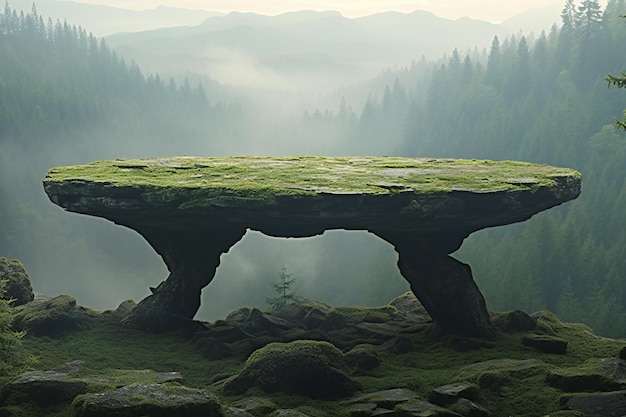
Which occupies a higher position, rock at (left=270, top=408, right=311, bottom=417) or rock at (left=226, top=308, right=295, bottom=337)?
rock at (left=270, top=408, right=311, bottom=417)

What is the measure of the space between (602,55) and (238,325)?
86062mm

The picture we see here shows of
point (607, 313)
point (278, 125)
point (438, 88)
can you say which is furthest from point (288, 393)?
point (278, 125)

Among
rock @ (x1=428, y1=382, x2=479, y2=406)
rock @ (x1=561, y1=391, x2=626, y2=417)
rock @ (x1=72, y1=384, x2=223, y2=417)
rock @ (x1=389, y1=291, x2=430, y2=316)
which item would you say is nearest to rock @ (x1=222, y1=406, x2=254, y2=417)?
rock @ (x1=72, y1=384, x2=223, y2=417)

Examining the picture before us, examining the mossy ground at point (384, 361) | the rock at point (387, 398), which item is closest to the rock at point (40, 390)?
the mossy ground at point (384, 361)

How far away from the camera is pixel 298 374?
16172 mm

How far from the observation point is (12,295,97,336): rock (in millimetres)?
21172

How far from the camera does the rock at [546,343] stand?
64.1 ft

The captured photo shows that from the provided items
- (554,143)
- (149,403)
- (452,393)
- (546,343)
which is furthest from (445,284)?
(554,143)

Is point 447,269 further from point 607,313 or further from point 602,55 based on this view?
point 602,55

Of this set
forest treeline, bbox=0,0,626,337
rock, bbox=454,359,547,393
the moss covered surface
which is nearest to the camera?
rock, bbox=454,359,547,393

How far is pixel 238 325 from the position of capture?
2339 centimetres

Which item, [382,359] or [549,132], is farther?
[549,132]

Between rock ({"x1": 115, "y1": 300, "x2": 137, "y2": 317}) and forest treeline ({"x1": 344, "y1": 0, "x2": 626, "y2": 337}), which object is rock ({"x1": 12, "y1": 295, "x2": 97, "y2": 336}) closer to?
rock ({"x1": 115, "y1": 300, "x2": 137, "y2": 317})

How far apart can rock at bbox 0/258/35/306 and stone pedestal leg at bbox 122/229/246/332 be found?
16.5 ft
